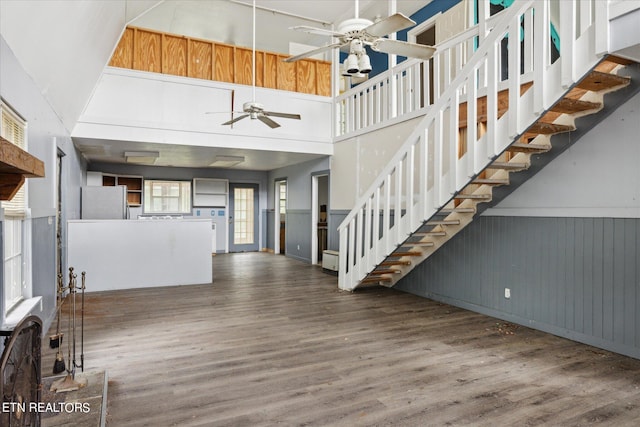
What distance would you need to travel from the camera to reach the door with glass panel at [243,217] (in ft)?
39.0

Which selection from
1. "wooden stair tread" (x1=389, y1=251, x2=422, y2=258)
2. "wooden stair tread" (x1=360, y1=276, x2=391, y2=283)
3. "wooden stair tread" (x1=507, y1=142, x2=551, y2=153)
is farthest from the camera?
"wooden stair tread" (x1=360, y1=276, x2=391, y2=283)

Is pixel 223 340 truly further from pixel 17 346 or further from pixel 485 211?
pixel 485 211

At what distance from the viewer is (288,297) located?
579 cm

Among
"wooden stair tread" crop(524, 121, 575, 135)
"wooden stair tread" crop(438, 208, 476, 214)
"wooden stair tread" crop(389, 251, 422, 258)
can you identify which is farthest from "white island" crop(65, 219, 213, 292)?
"wooden stair tread" crop(524, 121, 575, 135)

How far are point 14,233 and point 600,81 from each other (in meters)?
4.83

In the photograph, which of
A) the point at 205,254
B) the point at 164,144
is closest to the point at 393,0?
the point at 164,144

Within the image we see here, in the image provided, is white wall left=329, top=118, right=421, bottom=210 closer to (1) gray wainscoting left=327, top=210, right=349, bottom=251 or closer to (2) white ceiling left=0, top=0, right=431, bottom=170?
(1) gray wainscoting left=327, top=210, right=349, bottom=251

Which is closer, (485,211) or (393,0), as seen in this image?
(485,211)

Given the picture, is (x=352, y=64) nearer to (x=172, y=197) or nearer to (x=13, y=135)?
(x=13, y=135)

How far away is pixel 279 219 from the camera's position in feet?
38.0

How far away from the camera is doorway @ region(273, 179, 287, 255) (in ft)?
37.6

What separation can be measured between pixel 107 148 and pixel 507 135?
687 cm

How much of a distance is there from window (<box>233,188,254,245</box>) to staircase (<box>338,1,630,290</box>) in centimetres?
676

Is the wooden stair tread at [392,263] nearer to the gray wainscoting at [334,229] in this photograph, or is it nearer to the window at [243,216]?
the gray wainscoting at [334,229]
